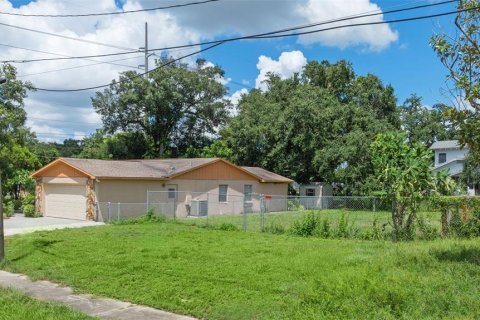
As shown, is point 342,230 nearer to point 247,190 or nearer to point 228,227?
point 228,227

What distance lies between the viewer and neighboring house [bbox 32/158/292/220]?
79.5ft

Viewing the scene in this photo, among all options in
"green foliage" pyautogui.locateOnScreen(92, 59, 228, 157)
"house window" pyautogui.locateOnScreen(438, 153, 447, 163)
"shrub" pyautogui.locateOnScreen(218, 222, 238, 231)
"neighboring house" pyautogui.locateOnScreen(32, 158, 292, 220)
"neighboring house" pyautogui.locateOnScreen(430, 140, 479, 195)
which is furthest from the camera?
"house window" pyautogui.locateOnScreen(438, 153, 447, 163)

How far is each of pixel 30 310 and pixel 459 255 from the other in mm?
7972

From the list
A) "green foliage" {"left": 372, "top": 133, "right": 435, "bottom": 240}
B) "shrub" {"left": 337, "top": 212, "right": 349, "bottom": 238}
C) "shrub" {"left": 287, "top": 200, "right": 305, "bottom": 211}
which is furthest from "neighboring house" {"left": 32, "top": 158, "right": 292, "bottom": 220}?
"green foliage" {"left": 372, "top": 133, "right": 435, "bottom": 240}

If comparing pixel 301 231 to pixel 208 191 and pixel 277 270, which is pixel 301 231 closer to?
pixel 277 270

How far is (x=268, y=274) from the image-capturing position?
8922mm

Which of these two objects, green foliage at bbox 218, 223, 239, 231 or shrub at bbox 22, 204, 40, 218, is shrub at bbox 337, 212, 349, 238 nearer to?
green foliage at bbox 218, 223, 239, 231

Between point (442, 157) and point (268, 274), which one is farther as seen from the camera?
point (442, 157)

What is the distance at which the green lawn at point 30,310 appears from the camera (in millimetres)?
6527

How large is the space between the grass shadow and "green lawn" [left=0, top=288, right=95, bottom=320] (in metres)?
6.78

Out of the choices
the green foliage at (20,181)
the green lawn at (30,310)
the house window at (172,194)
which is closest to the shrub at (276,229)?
the green lawn at (30,310)

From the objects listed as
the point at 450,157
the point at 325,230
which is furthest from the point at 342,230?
the point at 450,157

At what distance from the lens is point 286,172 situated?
37531 millimetres

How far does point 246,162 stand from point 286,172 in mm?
3632
